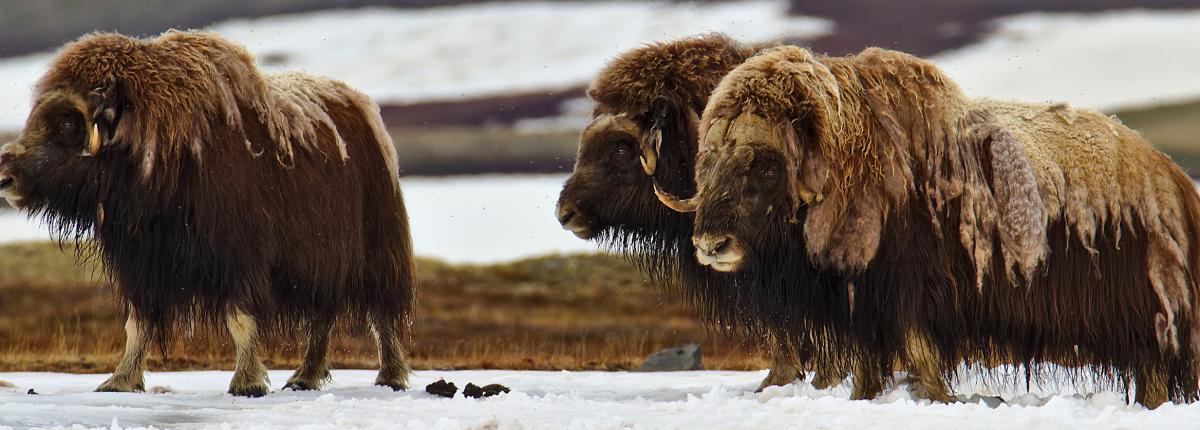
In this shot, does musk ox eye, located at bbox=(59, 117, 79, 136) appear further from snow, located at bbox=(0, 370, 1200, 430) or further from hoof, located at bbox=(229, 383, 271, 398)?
hoof, located at bbox=(229, 383, 271, 398)

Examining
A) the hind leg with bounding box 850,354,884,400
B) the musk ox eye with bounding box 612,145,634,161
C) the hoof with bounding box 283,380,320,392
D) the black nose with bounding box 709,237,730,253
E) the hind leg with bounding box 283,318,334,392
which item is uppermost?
the musk ox eye with bounding box 612,145,634,161

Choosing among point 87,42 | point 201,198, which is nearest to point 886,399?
point 201,198

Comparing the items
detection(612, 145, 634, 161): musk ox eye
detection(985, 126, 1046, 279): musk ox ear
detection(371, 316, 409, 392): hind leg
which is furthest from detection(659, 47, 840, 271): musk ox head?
detection(371, 316, 409, 392): hind leg

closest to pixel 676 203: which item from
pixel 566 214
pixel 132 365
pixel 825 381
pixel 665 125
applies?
pixel 665 125

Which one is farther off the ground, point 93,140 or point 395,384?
point 93,140

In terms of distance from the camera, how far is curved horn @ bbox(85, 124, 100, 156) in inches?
281

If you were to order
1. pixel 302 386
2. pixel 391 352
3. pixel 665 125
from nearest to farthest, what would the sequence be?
pixel 665 125 < pixel 302 386 < pixel 391 352

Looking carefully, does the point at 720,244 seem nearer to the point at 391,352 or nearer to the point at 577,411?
the point at 577,411

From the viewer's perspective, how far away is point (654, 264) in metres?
7.98

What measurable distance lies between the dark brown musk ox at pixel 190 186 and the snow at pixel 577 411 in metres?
0.43

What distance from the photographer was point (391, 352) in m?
8.38

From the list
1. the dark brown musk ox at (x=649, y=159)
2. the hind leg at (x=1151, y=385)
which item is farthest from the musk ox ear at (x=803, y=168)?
the hind leg at (x=1151, y=385)

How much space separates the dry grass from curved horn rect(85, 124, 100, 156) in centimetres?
53

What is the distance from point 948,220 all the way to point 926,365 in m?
0.59
